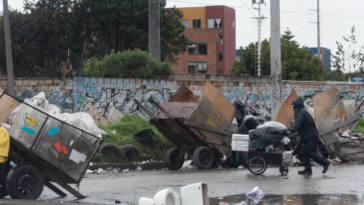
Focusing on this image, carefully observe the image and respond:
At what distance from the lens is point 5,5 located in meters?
17.5

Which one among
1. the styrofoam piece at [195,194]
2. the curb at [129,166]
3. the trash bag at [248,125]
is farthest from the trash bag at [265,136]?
the styrofoam piece at [195,194]

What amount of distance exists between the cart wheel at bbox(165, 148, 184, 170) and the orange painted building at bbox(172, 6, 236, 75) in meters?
49.2

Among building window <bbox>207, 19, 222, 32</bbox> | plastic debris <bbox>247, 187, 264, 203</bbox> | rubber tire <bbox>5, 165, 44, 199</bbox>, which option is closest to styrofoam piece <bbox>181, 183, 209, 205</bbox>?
plastic debris <bbox>247, 187, 264, 203</bbox>

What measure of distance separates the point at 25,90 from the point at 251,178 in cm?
1124

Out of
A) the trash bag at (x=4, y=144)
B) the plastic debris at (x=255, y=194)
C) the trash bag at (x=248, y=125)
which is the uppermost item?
the trash bag at (x=4, y=144)

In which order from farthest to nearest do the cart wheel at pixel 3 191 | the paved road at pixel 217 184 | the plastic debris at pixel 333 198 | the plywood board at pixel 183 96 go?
the plywood board at pixel 183 96
the paved road at pixel 217 184
the cart wheel at pixel 3 191
the plastic debris at pixel 333 198

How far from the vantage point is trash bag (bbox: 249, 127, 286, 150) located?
1144 centimetres

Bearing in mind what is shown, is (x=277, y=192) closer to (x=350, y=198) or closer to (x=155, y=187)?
(x=350, y=198)

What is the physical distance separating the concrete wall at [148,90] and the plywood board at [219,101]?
7.69m

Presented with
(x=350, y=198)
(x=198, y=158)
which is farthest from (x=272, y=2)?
(x=350, y=198)

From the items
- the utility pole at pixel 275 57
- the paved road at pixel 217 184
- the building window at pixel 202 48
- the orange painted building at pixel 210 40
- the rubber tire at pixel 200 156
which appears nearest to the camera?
the paved road at pixel 217 184

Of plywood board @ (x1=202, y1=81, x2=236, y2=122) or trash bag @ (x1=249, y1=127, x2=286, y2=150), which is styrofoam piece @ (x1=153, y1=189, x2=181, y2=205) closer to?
trash bag @ (x1=249, y1=127, x2=286, y2=150)

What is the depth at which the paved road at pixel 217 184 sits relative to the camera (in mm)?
8086

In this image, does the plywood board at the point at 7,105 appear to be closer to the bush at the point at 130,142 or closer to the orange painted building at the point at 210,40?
the bush at the point at 130,142
